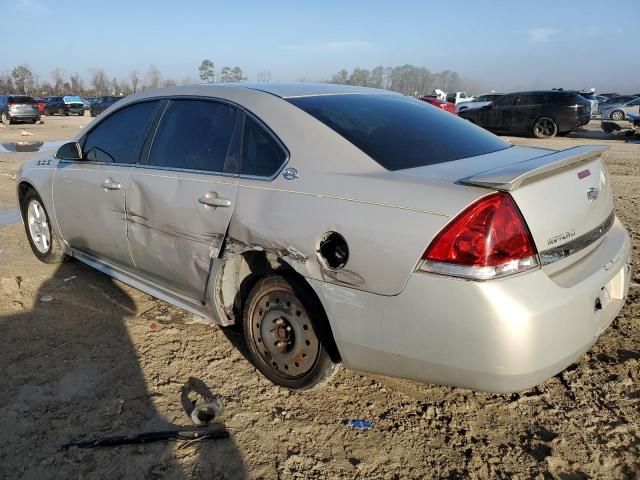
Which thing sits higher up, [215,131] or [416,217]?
[215,131]

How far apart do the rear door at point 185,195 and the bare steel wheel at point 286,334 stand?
0.37m

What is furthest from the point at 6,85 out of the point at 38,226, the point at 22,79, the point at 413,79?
the point at 38,226

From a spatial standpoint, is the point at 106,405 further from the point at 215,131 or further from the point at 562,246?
the point at 562,246

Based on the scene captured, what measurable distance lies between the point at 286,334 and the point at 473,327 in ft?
3.70

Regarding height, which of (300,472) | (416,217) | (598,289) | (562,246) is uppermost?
(416,217)

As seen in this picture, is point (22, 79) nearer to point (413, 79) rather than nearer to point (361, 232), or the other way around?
point (413, 79)

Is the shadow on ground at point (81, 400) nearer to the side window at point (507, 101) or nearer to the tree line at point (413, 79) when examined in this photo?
the side window at point (507, 101)

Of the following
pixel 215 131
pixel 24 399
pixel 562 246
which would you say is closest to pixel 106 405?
pixel 24 399

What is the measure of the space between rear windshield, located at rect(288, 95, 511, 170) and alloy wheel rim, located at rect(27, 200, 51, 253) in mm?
3042

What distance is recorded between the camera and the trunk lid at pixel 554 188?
2.14 meters

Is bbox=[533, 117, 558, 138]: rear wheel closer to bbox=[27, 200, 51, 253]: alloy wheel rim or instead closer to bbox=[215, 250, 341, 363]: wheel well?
bbox=[27, 200, 51, 253]: alloy wheel rim

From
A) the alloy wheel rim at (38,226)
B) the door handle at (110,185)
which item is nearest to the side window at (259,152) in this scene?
the door handle at (110,185)

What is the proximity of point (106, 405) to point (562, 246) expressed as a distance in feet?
7.91

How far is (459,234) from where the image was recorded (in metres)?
2.09
